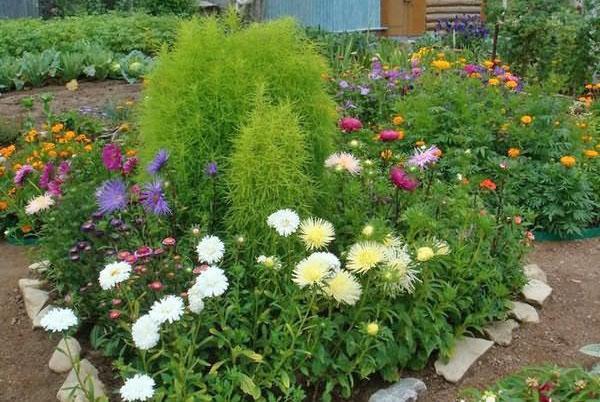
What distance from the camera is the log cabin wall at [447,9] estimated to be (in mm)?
14047

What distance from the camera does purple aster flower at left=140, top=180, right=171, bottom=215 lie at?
9.05ft

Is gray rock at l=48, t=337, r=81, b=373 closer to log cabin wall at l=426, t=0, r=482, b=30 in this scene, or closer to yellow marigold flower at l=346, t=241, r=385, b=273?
yellow marigold flower at l=346, t=241, r=385, b=273

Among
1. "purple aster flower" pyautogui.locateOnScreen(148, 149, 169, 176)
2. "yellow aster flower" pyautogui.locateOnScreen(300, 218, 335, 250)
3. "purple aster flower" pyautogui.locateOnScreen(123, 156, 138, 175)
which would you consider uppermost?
"purple aster flower" pyautogui.locateOnScreen(148, 149, 169, 176)

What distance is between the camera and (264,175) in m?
2.85

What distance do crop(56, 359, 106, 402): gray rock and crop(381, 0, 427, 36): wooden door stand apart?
12.2 metres

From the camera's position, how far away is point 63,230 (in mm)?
3129

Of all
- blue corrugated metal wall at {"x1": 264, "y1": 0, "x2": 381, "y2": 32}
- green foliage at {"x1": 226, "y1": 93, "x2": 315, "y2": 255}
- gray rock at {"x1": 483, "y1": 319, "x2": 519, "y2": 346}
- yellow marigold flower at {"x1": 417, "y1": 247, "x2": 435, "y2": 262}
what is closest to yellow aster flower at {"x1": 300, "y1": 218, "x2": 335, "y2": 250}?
green foliage at {"x1": 226, "y1": 93, "x2": 315, "y2": 255}

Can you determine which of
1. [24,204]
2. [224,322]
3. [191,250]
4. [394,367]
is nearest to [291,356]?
[224,322]

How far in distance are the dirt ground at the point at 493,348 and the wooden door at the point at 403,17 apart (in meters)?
10.7

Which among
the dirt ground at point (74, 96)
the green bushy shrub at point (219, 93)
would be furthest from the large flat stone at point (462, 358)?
the dirt ground at point (74, 96)

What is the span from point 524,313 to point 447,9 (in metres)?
11.9

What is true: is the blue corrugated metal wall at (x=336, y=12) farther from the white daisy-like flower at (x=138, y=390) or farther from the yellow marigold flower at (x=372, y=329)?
the white daisy-like flower at (x=138, y=390)

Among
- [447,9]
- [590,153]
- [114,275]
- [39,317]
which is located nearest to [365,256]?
[114,275]

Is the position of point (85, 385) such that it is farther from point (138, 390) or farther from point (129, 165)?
point (129, 165)
